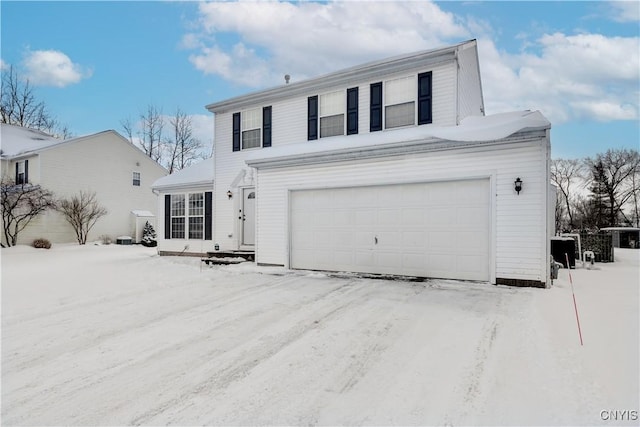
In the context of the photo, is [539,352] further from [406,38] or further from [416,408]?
[406,38]

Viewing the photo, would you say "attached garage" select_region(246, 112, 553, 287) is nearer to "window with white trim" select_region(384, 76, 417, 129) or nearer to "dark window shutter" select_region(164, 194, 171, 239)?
"window with white trim" select_region(384, 76, 417, 129)

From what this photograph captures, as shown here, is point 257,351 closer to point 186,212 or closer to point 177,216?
point 186,212

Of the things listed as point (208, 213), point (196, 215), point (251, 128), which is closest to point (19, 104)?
point (196, 215)

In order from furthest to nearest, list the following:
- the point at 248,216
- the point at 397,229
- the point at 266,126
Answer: the point at 266,126 < the point at 248,216 < the point at 397,229

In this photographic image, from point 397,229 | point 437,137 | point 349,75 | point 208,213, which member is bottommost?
point 397,229

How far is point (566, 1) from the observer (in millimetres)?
9164

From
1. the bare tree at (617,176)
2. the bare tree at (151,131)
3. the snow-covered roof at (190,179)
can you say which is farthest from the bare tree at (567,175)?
the bare tree at (151,131)

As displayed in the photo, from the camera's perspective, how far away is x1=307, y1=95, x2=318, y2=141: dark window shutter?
37.9ft

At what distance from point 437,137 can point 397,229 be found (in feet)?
7.00

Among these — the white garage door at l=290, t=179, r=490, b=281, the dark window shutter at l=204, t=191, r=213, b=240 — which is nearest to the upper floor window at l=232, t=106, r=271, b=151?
the dark window shutter at l=204, t=191, r=213, b=240

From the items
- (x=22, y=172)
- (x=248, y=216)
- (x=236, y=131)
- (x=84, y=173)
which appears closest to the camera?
(x=248, y=216)

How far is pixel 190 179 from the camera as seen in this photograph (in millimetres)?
13453

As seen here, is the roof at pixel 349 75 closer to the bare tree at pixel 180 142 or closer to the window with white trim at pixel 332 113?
the window with white trim at pixel 332 113

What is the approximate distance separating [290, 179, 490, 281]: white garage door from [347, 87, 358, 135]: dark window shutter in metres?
3.06
